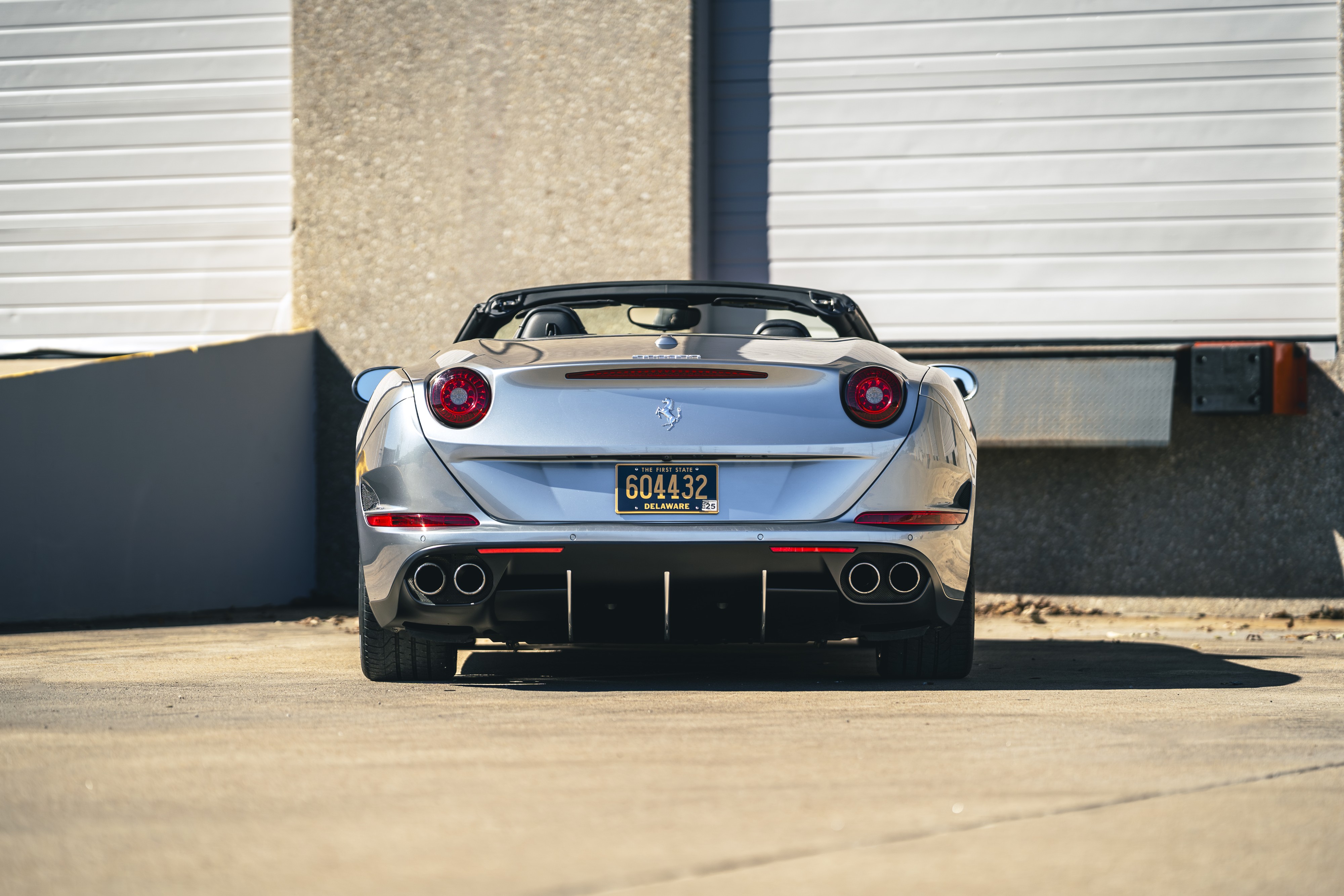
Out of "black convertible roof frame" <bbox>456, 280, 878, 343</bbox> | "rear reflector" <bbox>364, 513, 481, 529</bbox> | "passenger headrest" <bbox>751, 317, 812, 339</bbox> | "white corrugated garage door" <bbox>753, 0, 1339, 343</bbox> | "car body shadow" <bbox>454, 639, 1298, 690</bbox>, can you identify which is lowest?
"car body shadow" <bbox>454, 639, 1298, 690</bbox>

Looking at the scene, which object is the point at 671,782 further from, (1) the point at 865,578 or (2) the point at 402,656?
(2) the point at 402,656

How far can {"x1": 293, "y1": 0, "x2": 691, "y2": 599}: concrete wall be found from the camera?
332 inches

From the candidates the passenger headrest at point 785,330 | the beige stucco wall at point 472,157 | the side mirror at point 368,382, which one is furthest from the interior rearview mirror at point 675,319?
the beige stucco wall at point 472,157

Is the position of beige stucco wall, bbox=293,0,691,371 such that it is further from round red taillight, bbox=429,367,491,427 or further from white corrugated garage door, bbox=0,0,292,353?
round red taillight, bbox=429,367,491,427

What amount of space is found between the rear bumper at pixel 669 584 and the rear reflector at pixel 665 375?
437 millimetres

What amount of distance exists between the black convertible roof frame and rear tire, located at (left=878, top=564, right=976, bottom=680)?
42.4 inches

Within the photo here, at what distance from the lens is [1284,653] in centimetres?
561

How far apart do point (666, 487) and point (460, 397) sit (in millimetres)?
647

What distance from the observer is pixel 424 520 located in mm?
3928

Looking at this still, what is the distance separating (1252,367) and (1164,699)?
418cm

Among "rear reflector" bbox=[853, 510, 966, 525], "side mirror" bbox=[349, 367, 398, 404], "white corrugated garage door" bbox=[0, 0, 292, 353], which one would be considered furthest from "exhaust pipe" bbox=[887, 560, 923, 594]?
"white corrugated garage door" bbox=[0, 0, 292, 353]

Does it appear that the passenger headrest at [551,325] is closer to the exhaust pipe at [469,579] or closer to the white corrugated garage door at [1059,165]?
the exhaust pipe at [469,579]

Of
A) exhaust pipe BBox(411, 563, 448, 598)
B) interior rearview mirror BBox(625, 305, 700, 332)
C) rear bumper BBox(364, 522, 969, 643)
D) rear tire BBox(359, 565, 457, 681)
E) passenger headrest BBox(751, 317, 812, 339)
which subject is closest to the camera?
rear bumper BBox(364, 522, 969, 643)

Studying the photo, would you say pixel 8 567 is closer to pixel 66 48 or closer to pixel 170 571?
pixel 170 571
